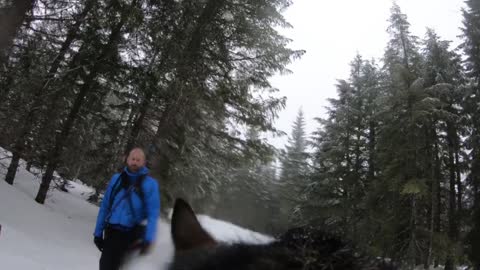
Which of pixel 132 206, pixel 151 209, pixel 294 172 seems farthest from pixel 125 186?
pixel 294 172

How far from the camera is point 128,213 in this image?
3.93 meters

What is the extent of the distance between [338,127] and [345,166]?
238 centimetres

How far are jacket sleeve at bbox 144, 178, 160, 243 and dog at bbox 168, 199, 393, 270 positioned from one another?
257 cm

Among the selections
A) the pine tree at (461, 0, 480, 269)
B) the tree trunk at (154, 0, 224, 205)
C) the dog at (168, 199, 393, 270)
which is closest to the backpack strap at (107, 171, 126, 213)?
the dog at (168, 199, 393, 270)

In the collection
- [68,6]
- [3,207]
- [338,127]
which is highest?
[338,127]

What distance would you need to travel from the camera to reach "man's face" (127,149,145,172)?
3947 millimetres

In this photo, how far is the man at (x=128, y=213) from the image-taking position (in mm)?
3914

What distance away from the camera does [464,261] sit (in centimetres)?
1694

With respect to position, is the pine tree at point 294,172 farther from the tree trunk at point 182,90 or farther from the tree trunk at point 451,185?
the tree trunk at point 451,185

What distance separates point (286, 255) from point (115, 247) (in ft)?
10.7

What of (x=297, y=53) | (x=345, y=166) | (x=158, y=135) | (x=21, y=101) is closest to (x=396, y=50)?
(x=345, y=166)

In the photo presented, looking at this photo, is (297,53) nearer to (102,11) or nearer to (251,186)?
(102,11)

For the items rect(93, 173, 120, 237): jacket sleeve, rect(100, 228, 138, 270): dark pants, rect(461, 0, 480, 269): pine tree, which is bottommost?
rect(100, 228, 138, 270): dark pants

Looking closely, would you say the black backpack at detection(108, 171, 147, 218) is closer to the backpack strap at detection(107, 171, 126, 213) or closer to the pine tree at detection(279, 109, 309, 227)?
the backpack strap at detection(107, 171, 126, 213)
